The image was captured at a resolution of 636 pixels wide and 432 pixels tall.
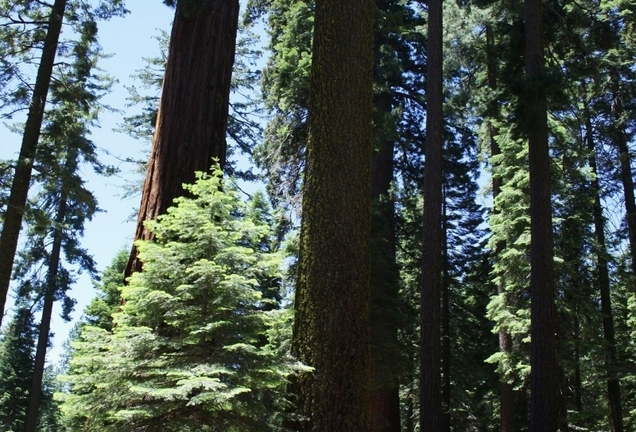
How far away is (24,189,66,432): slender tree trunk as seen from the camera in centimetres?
2356

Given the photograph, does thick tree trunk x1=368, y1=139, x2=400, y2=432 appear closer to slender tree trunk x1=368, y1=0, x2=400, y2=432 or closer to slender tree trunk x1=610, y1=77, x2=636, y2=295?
slender tree trunk x1=368, y1=0, x2=400, y2=432

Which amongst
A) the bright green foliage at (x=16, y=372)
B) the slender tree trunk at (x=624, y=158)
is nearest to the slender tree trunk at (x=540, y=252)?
the slender tree trunk at (x=624, y=158)

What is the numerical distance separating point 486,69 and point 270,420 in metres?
19.3

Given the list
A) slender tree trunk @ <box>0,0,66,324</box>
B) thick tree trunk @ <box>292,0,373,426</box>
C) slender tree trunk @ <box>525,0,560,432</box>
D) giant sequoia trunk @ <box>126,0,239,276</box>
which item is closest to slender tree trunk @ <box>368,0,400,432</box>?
slender tree trunk @ <box>525,0,560,432</box>

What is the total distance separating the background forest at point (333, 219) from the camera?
4293 millimetres

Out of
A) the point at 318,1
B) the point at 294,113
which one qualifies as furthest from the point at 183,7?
the point at 294,113

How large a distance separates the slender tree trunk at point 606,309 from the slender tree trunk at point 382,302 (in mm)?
6009

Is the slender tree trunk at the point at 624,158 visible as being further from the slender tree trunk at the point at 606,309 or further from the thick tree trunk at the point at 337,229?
the thick tree trunk at the point at 337,229

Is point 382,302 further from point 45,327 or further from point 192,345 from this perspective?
point 45,327

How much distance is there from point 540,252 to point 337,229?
23.4ft

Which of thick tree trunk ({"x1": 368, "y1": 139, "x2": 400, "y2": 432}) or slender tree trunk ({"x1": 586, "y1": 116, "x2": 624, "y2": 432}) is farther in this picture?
slender tree trunk ({"x1": 586, "y1": 116, "x2": 624, "y2": 432})

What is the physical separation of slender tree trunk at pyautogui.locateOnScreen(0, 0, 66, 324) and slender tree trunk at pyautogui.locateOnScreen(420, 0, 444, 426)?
8.26 meters

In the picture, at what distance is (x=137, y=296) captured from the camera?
4477mm

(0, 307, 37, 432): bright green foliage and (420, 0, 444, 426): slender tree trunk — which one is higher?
(420, 0, 444, 426): slender tree trunk
